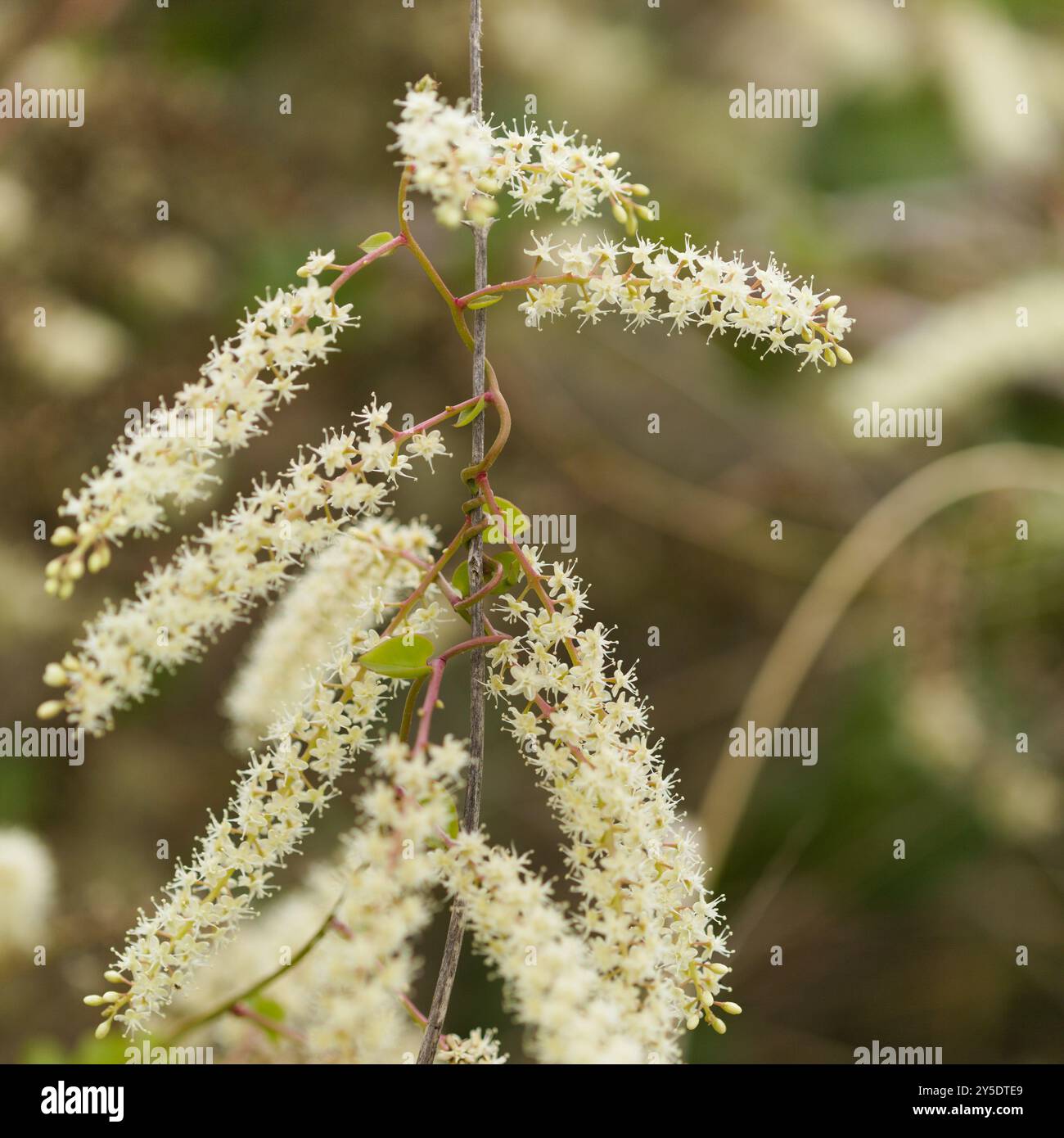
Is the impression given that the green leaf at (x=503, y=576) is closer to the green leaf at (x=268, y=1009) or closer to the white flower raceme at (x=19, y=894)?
the green leaf at (x=268, y=1009)

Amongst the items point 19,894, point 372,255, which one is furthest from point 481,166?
point 19,894

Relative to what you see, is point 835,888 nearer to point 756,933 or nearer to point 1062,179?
point 756,933

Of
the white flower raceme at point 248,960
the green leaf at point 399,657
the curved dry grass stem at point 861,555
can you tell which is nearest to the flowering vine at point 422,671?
the green leaf at point 399,657

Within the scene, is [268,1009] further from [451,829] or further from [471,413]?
[471,413]

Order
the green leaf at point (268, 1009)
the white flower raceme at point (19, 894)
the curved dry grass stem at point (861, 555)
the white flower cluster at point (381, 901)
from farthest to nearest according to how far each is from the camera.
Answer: the curved dry grass stem at point (861, 555)
the white flower raceme at point (19, 894)
the green leaf at point (268, 1009)
the white flower cluster at point (381, 901)

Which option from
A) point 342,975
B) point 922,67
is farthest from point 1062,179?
point 342,975

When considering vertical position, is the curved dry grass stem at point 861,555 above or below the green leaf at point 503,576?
above

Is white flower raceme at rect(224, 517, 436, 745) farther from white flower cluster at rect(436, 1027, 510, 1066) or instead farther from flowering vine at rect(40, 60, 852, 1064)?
white flower cluster at rect(436, 1027, 510, 1066)
